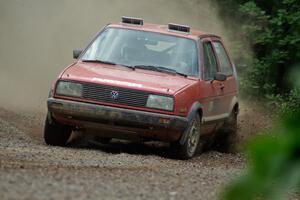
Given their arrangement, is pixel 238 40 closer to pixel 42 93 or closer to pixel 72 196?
pixel 42 93

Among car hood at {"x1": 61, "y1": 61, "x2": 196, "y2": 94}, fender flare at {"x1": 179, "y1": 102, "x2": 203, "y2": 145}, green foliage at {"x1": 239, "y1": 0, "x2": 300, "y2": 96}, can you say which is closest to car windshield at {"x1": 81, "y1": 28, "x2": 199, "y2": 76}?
car hood at {"x1": 61, "y1": 61, "x2": 196, "y2": 94}

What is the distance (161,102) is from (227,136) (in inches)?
112

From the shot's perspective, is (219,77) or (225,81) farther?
(225,81)

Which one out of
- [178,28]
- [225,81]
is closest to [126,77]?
[178,28]

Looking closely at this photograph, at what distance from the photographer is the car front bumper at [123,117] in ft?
30.1

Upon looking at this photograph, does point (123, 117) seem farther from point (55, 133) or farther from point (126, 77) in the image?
A: point (55, 133)

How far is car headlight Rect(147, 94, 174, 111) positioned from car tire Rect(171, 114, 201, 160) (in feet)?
1.36

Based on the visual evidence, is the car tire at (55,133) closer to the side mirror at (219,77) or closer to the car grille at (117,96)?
the car grille at (117,96)

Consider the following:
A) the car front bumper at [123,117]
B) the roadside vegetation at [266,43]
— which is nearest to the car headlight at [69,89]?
the car front bumper at [123,117]

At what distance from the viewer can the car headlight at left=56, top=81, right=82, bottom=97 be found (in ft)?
30.7

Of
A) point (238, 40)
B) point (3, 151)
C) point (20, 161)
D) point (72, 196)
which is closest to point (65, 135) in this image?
point (3, 151)

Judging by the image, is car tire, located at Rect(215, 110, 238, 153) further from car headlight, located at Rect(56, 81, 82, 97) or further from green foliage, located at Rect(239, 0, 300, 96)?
green foliage, located at Rect(239, 0, 300, 96)

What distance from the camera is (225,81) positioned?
37.2ft

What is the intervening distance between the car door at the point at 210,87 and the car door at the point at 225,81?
0.15 m
